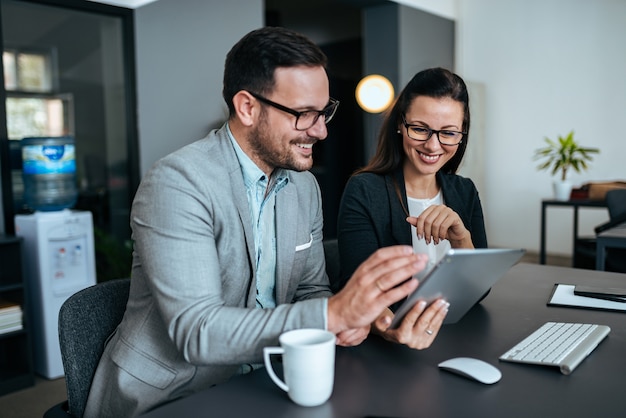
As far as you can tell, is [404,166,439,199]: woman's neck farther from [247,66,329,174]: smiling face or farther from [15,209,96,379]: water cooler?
[15,209,96,379]: water cooler

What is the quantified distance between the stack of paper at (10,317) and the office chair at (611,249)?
3.12 m

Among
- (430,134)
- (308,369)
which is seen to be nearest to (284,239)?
(308,369)

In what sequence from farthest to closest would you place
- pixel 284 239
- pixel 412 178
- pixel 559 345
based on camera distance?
pixel 412 178 → pixel 284 239 → pixel 559 345

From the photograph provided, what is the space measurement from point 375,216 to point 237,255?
68cm

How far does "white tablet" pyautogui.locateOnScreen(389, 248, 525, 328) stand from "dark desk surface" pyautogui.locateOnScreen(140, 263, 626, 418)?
3.4 inches

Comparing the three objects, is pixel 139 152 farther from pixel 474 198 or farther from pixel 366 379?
pixel 366 379

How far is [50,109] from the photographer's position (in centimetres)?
404

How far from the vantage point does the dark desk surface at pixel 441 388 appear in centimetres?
88

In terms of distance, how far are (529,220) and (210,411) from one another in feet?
20.3

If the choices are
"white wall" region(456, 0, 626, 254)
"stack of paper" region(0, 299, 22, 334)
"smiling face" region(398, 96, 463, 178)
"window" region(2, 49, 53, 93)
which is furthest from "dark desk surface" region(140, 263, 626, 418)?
"white wall" region(456, 0, 626, 254)

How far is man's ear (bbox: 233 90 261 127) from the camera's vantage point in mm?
1269

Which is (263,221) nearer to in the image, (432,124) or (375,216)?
(375,216)

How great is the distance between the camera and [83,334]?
1.27 m

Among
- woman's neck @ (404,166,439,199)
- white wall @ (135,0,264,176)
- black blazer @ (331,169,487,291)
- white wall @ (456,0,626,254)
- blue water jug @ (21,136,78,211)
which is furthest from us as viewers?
white wall @ (456,0,626,254)
